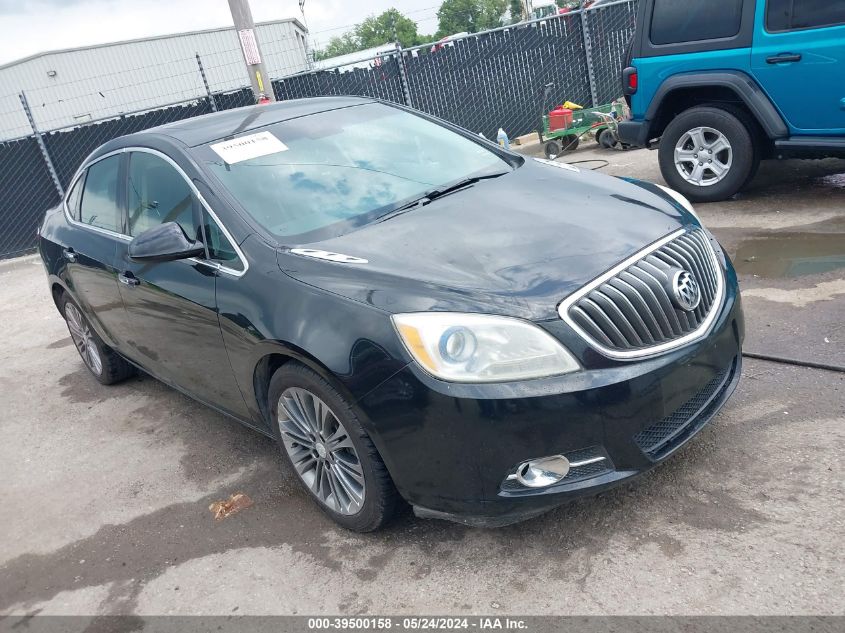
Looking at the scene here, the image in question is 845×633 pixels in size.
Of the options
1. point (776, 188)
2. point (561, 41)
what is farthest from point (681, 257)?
point (561, 41)

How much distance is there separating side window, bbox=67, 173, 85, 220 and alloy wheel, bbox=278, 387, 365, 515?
2631mm

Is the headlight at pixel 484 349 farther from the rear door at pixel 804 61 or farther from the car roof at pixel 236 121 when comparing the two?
the rear door at pixel 804 61

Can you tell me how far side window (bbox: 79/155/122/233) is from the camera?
4.34 metres

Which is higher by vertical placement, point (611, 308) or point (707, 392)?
point (611, 308)

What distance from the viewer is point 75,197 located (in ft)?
16.3

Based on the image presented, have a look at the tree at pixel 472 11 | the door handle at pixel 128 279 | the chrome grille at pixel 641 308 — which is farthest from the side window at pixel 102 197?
the tree at pixel 472 11

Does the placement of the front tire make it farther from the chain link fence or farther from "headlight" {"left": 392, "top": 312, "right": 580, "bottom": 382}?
the chain link fence

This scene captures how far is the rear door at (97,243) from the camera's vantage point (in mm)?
4293

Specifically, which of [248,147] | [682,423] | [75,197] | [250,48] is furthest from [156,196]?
[250,48]

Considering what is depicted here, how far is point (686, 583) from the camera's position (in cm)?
244

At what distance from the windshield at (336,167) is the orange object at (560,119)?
676 cm

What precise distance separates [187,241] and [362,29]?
112735 mm

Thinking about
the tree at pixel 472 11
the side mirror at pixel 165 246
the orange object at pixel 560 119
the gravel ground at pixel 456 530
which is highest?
the tree at pixel 472 11

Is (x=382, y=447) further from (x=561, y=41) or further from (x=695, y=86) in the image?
(x=561, y=41)
